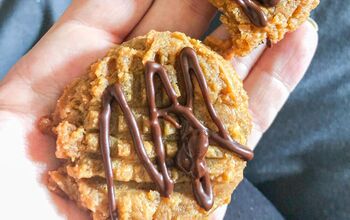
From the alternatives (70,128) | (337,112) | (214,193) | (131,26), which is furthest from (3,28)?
(337,112)

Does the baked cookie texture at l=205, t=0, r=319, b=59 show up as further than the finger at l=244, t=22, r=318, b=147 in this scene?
No

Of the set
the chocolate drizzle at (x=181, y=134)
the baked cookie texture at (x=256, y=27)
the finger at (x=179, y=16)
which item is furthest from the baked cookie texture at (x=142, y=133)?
the finger at (x=179, y=16)

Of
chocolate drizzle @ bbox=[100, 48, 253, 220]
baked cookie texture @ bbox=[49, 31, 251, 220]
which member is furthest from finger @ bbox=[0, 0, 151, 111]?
chocolate drizzle @ bbox=[100, 48, 253, 220]

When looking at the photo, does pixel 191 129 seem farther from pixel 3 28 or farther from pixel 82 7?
pixel 3 28

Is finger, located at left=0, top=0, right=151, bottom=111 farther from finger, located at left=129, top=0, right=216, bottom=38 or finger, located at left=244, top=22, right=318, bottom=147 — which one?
finger, located at left=244, top=22, right=318, bottom=147

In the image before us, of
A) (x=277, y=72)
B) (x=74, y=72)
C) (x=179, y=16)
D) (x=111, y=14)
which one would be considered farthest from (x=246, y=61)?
(x=74, y=72)

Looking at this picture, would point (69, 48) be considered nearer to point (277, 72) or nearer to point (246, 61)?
point (246, 61)

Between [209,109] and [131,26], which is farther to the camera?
[131,26]
